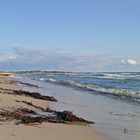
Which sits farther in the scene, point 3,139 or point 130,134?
point 130,134

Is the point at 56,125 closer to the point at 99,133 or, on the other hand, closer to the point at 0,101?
the point at 99,133

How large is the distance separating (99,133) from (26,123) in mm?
1852

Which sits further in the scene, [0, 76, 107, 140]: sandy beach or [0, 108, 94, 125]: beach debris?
[0, 108, 94, 125]: beach debris

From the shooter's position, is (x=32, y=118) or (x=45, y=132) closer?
(x=45, y=132)

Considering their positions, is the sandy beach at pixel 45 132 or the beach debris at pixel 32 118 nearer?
the sandy beach at pixel 45 132

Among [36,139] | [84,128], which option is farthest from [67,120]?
[36,139]

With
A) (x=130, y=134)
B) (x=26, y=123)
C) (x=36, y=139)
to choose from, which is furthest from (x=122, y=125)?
(x=36, y=139)

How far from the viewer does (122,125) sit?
1160 cm

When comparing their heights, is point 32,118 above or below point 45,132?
above

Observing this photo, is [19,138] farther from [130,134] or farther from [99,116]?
[99,116]

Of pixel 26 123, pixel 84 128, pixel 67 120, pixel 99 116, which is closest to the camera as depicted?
pixel 26 123

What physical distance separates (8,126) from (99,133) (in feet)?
7.55

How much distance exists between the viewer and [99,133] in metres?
10.0

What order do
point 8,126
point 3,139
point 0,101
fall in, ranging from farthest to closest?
point 0,101 → point 8,126 → point 3,139
